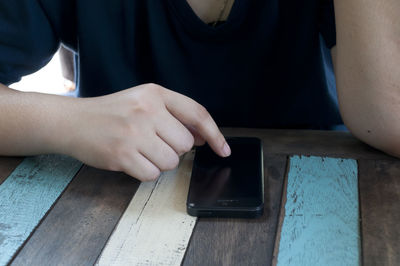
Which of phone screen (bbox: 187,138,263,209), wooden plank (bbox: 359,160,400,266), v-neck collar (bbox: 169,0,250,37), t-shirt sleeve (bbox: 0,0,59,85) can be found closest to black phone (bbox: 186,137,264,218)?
phone screen (bbox: 187,138,263,209)

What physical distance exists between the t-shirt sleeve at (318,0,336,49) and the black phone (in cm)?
27

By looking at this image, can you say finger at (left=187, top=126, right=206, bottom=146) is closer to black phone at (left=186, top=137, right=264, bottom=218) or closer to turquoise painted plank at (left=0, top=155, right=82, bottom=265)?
black phone at (left=186, top=137, right=264, bottom=218)

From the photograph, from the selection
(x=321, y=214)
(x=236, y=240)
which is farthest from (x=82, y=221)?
(x=321, y=214)

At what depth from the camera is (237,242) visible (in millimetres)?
566

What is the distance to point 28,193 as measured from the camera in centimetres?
68

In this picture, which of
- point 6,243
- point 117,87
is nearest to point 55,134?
point 6,243

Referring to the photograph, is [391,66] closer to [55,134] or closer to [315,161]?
[315,161]

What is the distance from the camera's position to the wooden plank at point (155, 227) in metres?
0.55

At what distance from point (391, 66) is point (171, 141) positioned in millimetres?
369

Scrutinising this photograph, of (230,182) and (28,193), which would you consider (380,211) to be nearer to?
(230,182)

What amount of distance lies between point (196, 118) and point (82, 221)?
212mm

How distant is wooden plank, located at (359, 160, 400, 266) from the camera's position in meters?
0.54

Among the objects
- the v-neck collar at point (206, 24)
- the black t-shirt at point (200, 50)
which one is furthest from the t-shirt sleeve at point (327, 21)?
the v-neck collar at point (206, 24)

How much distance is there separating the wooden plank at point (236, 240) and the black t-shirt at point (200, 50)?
40 centimetres
